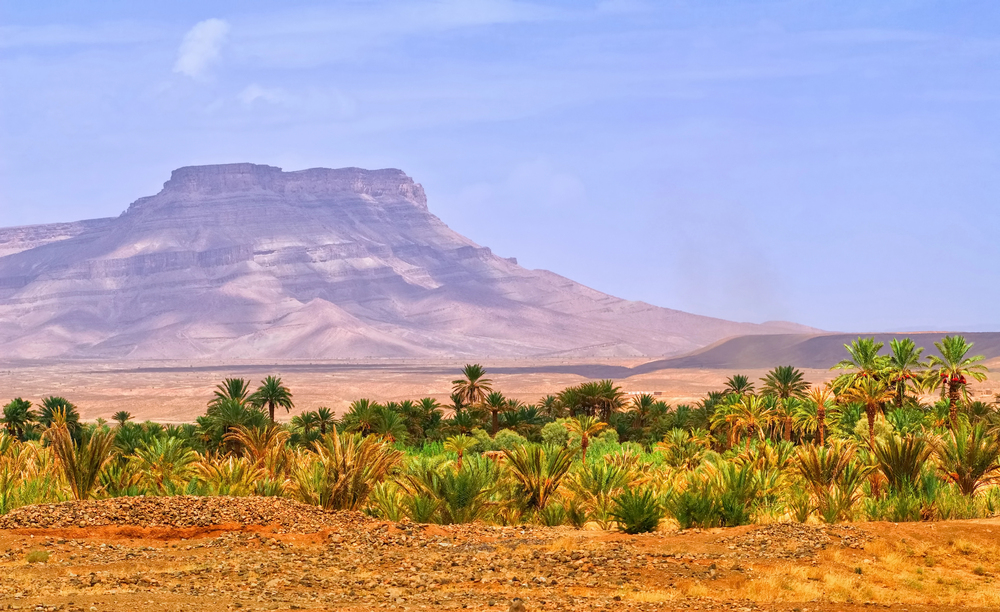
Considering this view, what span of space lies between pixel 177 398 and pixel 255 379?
133 feet

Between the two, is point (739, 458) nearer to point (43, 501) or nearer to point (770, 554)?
point (770, 554)

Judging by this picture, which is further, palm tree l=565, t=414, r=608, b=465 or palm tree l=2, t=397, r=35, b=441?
palm tree l=2, t=397, r=35, b=441

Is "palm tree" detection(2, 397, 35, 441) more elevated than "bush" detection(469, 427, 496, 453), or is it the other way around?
"palm tree" detection(2, 397, 35, 441)

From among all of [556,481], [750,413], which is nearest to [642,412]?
[750,413]

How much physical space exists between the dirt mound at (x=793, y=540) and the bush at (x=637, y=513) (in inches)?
84.6

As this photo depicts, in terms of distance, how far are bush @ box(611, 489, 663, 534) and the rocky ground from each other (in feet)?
2.94

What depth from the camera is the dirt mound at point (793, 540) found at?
16172 mm

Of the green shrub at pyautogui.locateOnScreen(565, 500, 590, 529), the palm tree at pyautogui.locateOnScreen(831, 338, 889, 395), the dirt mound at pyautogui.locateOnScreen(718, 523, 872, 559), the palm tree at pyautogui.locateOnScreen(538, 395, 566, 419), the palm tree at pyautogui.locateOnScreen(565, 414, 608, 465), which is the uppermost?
the palm tree at pyautogui.locateOnScreen(831, 338, 889, 395)

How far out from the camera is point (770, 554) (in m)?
16.1

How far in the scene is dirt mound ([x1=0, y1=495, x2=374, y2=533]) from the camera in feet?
60.2

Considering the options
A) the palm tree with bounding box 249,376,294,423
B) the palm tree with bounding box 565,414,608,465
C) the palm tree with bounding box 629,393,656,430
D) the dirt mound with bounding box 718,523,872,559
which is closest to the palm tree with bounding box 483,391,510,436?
the palm tree with bounding box 565,414,608,465

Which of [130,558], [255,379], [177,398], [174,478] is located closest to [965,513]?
[130,558]

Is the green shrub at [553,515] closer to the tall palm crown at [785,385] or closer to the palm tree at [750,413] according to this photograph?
the palm tree at [750,413]

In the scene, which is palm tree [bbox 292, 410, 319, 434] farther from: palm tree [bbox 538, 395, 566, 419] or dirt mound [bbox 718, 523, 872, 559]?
dirt mound [bbox 718, 523, 872, 559]
